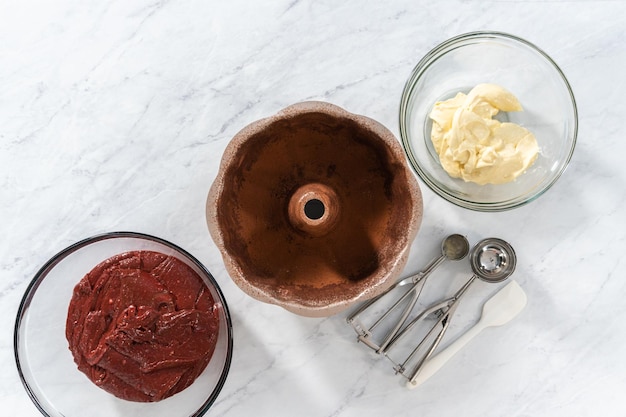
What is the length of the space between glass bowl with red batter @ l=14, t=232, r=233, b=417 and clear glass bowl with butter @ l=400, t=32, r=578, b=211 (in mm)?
533

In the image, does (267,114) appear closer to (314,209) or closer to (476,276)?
(314,209)

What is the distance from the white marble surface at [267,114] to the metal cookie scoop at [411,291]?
0.03m

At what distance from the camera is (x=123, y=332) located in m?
1.16

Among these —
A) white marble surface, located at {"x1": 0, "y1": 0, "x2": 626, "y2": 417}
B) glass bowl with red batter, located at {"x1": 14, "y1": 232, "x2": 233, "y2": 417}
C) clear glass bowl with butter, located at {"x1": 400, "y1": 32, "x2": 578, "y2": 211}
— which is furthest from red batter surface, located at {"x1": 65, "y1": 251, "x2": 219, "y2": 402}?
clear glass bowl with butter, located at {"x1": 400, "y1": 32, "x2": 578, "y2": 211}

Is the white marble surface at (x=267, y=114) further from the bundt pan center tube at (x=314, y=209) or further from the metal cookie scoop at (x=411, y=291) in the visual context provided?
the bundt pan center tube at (x=314, y=209)

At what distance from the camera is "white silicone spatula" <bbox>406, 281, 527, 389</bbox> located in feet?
4.38

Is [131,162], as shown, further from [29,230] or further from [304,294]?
[304,294]

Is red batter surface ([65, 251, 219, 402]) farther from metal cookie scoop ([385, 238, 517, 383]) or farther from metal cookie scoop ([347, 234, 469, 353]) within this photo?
metal cookie scoop ([385, 238, 517, 383])

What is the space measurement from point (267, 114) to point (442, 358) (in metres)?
0.65

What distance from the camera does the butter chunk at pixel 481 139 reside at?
4.00 ft

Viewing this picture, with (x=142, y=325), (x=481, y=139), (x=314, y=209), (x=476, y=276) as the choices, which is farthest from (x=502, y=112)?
(x=142, y=325)

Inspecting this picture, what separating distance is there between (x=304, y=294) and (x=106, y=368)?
0.42 metres

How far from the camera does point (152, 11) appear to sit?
1335 millimetres

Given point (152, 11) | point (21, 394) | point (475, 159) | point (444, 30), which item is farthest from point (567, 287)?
point (21, 394)
